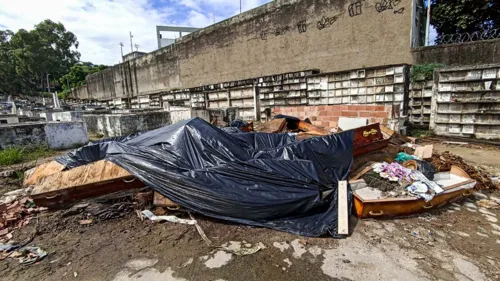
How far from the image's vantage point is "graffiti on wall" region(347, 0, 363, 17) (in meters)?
7.73

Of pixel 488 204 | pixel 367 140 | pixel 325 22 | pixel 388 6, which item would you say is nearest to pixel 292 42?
pixel 325 22

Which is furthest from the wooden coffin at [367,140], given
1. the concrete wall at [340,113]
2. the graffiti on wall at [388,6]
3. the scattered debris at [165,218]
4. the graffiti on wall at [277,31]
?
the graffiti on wall at [277,31]

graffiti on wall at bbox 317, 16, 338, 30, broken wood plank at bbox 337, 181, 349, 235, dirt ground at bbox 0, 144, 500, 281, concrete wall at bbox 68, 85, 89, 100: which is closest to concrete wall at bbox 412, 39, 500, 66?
graffiti on wall at bbox 317, 16, 338, 30

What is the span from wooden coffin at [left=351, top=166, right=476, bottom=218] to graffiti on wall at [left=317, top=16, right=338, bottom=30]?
751 cm

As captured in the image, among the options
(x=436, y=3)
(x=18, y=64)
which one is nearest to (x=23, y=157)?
(x=436, y=3)

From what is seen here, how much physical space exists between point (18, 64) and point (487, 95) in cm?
4765

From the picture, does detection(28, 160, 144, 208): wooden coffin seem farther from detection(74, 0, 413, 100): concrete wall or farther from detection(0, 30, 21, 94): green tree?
detection(0, 30, 21, 94): green tree

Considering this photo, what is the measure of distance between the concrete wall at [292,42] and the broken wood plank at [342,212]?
6.47 metres

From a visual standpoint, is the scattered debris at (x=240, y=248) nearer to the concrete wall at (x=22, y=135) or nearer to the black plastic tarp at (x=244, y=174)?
the black plastic tarp at (x=244, y=174)

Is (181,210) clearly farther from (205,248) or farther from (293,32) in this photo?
(293,32)

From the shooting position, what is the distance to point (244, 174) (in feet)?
8.50

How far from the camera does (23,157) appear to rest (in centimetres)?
542

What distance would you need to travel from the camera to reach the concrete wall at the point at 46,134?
5676 millimetres

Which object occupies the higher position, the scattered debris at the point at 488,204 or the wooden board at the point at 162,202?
the wooden board at the point at 162,202
